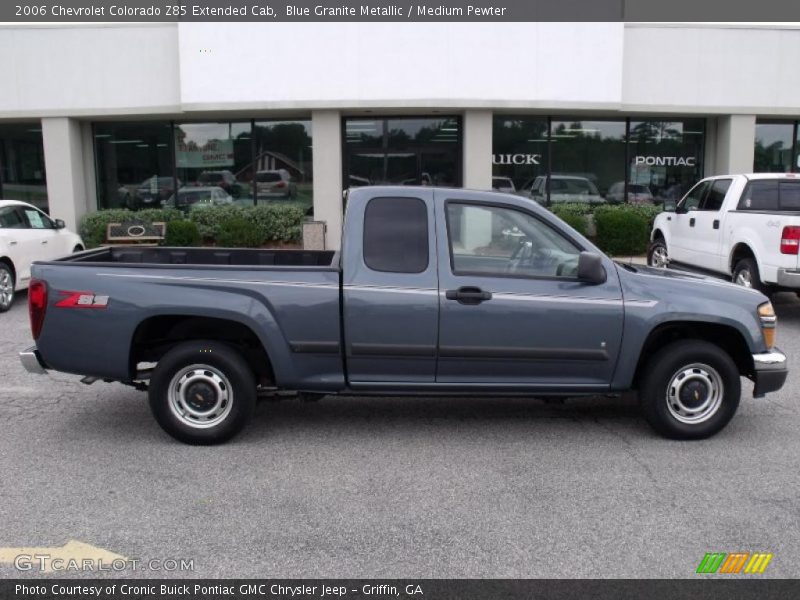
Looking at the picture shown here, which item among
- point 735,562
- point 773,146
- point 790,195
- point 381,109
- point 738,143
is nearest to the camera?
point 735,562

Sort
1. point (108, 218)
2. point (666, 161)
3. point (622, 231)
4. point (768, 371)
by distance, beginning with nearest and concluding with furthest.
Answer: point (768, 371) → point (622, 231) → point (108, 218) → point (666, 161)

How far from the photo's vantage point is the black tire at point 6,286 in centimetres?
1125

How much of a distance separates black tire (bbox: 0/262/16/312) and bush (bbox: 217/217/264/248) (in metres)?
6.04

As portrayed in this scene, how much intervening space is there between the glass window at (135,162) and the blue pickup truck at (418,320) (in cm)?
1458

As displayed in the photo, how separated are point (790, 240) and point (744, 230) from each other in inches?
36.0

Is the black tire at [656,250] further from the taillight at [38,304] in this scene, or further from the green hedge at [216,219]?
the taillight at [38,304]

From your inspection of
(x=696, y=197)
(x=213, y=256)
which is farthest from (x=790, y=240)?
(x=213, y=256)

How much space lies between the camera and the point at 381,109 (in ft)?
56.8

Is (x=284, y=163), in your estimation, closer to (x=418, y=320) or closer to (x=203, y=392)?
(x=203, y=392)

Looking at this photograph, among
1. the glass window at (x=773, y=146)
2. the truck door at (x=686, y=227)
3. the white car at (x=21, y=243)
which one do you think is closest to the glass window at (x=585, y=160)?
the glass window at (x=773, y=146)

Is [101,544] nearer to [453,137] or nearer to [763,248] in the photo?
[763,248]

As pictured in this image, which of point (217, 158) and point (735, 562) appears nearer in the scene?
point (735, 562)
